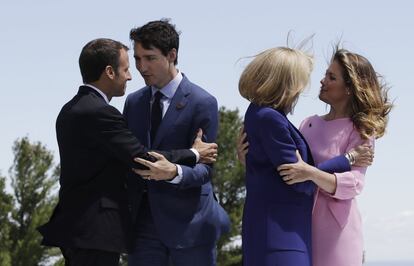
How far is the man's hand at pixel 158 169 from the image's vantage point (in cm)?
581

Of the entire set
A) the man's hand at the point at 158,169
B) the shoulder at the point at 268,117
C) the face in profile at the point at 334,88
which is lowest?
the man's hand at the point at 158,169

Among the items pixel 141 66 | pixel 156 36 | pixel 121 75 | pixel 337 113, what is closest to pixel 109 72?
pixel 121 75

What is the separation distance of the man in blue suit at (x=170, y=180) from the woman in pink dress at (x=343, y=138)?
0.84 m

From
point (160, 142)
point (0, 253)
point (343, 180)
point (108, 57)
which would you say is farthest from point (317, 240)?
point (0, 253)

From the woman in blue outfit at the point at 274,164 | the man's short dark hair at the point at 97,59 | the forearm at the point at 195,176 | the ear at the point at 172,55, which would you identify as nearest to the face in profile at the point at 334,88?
the woman in blue outfit at the point at 274,164

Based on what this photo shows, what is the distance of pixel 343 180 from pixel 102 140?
156 cm

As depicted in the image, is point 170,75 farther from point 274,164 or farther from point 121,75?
point 274,164

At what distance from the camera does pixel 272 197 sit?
17.6 feet

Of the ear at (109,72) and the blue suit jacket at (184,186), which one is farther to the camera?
the blue suit jacket at (184,186)

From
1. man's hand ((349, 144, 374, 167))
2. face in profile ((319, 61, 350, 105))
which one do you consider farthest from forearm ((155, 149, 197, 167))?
man's hand ((349, 144, 374, 167))

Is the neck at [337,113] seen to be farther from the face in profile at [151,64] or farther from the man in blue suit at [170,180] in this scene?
the face in profile at [151,64]

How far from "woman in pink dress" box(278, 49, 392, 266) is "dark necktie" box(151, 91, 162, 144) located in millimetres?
1080

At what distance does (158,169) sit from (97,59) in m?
0.83

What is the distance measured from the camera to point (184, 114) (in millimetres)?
6230
